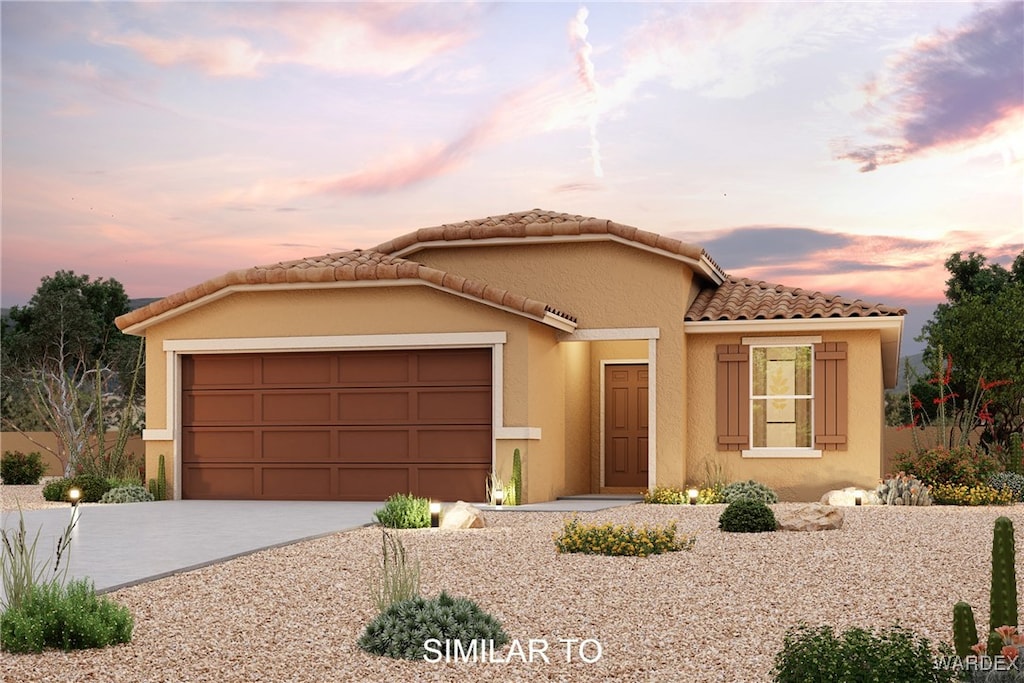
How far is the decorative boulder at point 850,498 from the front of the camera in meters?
16.4

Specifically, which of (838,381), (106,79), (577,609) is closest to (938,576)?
(577,609)

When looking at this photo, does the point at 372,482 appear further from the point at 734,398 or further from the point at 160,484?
the point at 734,398

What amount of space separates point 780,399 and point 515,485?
458cm

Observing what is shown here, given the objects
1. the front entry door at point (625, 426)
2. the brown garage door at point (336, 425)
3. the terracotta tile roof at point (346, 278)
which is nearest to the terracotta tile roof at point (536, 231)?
the terracotta tile roof at point (346, 278)

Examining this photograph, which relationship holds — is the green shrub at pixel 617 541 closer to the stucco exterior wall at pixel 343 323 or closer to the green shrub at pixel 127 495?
the stucco exterior wall at pixel 343 323

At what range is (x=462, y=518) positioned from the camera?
42.3ft

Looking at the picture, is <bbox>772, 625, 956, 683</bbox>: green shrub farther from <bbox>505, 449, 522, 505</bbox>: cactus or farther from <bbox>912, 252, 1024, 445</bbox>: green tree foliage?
<bbox>912, 252, 1024, 445</bbox>: green tree foliage

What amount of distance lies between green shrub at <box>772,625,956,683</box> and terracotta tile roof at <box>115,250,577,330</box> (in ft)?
35.0

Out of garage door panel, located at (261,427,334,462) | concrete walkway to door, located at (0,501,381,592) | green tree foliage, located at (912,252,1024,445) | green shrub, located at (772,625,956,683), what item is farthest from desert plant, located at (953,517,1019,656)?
green tree foliage, located at (912,252,1024,445)

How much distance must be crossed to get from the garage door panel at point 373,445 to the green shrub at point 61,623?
974 centimetres

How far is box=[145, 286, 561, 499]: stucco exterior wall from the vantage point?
54.0 ft

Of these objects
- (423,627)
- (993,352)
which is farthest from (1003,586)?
(993,352)

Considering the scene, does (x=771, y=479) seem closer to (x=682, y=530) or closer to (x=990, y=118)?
(x=682, y=530)

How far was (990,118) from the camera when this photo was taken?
66.2 ft
